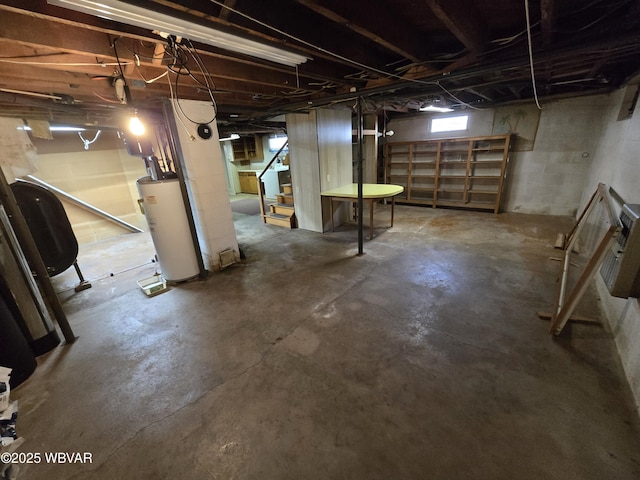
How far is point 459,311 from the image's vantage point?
2.56 m

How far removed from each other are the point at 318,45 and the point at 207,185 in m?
2.25

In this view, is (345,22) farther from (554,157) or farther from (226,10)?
(554,157)

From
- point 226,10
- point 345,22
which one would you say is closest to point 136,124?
point 226,10

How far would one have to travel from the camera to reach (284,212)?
596 centimetres

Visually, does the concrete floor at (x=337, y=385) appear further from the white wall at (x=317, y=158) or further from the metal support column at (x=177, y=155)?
the white wall at (x=317, y=158)

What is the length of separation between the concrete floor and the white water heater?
27cm

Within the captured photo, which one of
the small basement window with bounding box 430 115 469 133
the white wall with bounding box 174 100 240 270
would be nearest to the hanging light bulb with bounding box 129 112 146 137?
the white wall with bounding box 174 100 240 270

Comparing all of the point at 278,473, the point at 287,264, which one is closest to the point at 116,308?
the point at 287,264

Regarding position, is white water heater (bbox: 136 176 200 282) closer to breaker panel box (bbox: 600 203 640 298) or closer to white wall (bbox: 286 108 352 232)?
white wall (bbox: 286 108 352 232)

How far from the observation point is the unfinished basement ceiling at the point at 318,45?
63.0 inches

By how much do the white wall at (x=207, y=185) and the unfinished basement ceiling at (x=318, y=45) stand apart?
366mm

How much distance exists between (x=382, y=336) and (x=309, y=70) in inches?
107

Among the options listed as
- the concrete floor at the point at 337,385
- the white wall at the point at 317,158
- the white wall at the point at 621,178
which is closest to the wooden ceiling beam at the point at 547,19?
the white wall at the point at 621,178

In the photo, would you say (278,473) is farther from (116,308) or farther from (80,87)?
(80,87)
